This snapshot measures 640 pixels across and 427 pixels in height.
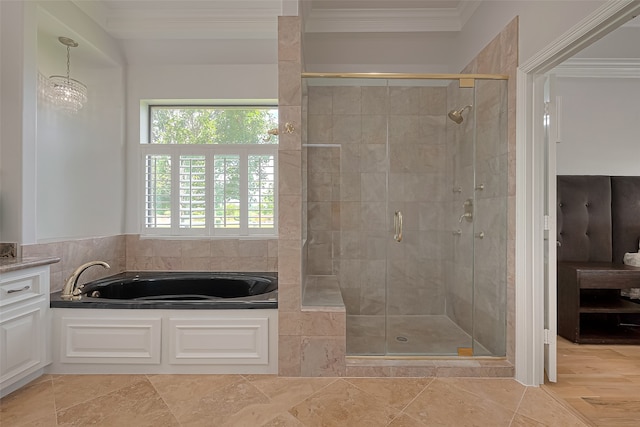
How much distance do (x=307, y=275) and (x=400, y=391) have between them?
55.7 inches

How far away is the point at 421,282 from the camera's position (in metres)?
2.94

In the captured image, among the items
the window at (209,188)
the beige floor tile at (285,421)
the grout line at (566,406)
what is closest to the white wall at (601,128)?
the grout line at (566,406)

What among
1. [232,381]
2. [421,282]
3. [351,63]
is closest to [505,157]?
[421,282]

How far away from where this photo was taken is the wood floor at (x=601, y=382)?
6.18 ft

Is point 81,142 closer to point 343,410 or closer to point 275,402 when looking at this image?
point 275,402

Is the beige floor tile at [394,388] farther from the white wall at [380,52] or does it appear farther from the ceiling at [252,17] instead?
the ceiling at [252,17]

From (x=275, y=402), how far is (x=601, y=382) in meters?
2.17

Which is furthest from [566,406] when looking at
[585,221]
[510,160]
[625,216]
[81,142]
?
[81,142]

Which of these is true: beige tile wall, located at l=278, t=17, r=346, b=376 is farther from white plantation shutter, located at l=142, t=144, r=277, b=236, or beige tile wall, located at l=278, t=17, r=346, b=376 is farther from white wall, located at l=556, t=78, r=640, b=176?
white wall, located at l=556, t=78, r=640, b=176

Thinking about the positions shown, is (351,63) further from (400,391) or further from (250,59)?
(400,391)

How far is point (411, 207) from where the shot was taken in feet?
9.45

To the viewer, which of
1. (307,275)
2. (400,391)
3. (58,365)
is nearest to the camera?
(400,391)

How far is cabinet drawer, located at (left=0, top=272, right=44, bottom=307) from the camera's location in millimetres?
1953

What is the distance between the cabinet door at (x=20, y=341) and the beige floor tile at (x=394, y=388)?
2.03m
